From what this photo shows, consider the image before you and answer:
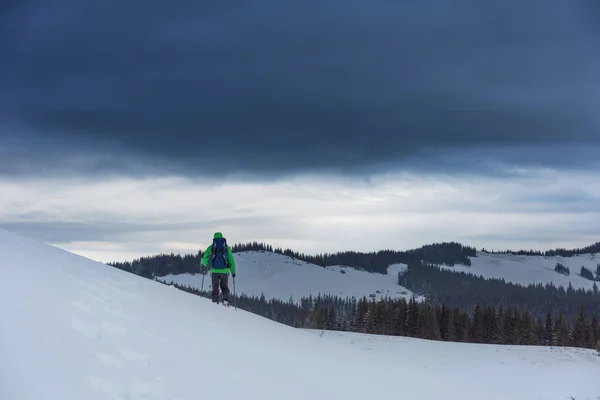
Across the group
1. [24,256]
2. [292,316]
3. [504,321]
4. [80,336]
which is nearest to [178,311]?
[24,256]

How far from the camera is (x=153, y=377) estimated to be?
10.3 m

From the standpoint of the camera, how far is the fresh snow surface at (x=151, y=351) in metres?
8.86

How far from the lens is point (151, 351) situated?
11.6 m

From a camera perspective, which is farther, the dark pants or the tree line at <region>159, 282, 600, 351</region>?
the tree line at <region>159, 282, 600, 351</region>

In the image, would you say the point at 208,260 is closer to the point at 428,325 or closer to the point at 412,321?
the point at 428,325

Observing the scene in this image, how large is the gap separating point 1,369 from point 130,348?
11.4 feet

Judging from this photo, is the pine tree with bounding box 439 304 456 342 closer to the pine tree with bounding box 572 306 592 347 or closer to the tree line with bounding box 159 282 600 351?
the tree line with bounding box 159 282 600 351

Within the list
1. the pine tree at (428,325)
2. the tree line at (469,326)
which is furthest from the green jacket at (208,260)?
the pine tree at (428,325)

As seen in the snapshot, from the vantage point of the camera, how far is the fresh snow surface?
8859mm

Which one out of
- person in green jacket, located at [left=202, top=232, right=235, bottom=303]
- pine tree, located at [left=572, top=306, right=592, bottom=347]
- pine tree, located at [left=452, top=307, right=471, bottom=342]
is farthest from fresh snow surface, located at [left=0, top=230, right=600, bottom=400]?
pine tree, located at [left=572, top=306, right=592, bottom=347]

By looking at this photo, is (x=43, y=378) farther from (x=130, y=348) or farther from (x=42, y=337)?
(x=130, y=348)

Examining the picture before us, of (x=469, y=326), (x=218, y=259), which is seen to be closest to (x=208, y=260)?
(x=218, y=259)

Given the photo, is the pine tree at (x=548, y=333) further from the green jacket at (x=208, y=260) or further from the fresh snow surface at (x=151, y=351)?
the green jacket at (x=208, y=260)

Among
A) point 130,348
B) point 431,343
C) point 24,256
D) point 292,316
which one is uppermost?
point 24,256
